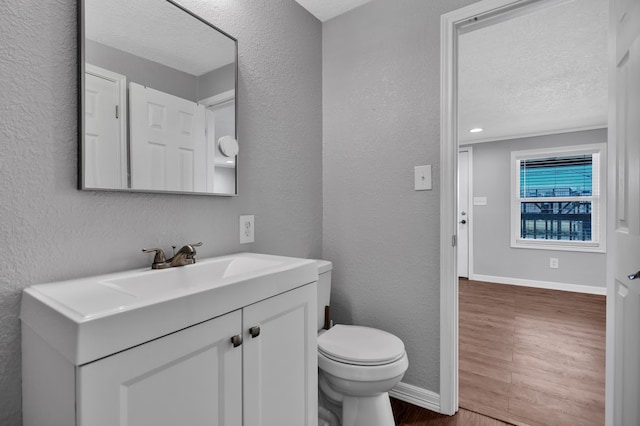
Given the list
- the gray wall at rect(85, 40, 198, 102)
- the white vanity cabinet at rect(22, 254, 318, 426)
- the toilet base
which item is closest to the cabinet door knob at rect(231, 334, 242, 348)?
the white vanity cabinet at rect(22, 254, 318, 426)

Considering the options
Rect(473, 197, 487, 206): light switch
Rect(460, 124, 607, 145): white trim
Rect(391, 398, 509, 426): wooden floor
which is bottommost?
Rect(391, 398, 509, 426): wooden floor

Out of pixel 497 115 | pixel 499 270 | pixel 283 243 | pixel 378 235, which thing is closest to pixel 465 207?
pixel 499 270

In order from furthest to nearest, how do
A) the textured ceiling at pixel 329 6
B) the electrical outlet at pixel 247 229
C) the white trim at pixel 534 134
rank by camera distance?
the white trim at pixel 534 134 < the textured ceiling at pixel 329 6 < the electrical outlet at pixel 247 229

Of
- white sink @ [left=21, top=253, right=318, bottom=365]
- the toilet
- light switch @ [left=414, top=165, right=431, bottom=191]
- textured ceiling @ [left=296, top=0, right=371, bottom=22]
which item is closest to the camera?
white sink @ [left=21, top=253, right=318, bottom=365]

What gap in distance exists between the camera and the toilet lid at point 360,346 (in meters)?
1.31

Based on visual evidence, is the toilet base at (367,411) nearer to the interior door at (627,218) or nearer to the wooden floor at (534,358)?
the wooden floor at (534,358)

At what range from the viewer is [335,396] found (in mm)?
1499

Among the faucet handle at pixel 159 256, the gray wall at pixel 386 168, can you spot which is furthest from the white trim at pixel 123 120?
the gray wall at pixel 386 168

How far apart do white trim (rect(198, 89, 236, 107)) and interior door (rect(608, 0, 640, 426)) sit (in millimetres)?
1415

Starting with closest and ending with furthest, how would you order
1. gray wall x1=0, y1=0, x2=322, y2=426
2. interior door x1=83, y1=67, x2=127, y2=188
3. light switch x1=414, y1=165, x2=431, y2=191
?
gray wall x1=0, y1=0, x2=322, y2=426, interior door x1=83, y1=67, x2=127, y2=188, light switch x1=414, y1=165, x2=431, y2=191

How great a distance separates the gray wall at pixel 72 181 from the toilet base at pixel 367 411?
0.79 m

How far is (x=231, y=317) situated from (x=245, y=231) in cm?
69

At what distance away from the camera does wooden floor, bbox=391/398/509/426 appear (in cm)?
154

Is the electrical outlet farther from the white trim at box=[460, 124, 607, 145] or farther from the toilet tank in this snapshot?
the white trim at box=[460, 124, 607, 145]
